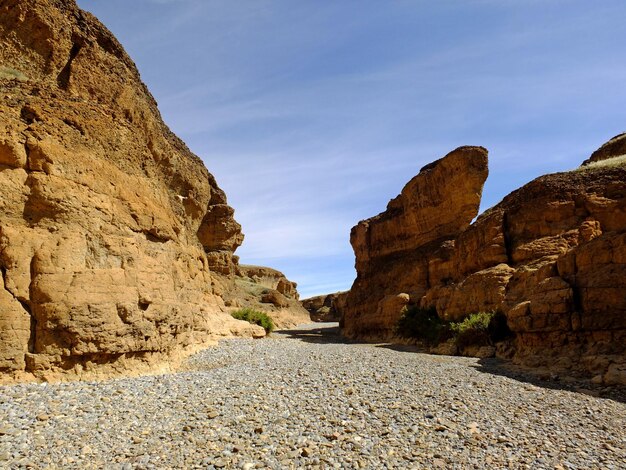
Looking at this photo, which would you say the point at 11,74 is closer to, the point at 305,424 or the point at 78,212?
the point at 78,212

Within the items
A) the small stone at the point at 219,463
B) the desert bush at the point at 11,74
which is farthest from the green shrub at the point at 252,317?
the small stone at the point at 219,463

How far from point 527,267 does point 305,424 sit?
18.3 m

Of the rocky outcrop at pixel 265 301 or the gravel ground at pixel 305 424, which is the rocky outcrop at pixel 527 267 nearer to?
the gravel ground at pixel 305 424

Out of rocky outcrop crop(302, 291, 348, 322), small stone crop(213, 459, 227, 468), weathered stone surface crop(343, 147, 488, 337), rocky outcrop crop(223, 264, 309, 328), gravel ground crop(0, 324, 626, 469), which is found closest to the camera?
small stone crop(213, 459, 227, 468)

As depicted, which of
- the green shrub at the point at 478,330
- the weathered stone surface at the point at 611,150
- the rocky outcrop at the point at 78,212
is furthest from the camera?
the weathered stone surface at the point at 611,150

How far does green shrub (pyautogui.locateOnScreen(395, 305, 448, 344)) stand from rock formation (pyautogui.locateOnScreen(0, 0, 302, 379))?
14090 mm

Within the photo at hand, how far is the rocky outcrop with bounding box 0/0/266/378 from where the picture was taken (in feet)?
31.8

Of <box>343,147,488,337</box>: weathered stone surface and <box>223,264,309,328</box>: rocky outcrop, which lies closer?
<box>343,147,488,337</box>: weathered stone surface

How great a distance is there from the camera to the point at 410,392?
9.96 m

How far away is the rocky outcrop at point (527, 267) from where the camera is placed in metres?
13.7

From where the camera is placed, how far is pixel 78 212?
1123cm

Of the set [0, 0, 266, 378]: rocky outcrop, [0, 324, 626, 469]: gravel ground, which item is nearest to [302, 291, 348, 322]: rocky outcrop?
[0, 0, 266, 378]: rocky outcrop

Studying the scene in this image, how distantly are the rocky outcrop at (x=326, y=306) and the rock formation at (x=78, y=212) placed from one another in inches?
2428

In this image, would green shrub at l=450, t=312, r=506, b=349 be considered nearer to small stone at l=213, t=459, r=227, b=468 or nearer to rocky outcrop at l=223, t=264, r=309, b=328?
small stone at l=213, t=459, r=227, b=468
